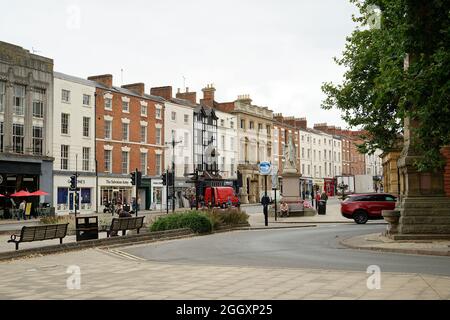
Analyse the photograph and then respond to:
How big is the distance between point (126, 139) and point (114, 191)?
5.91 meters

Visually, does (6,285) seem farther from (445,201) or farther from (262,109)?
(262,109)

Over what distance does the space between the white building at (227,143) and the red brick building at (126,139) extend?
13.9 metres

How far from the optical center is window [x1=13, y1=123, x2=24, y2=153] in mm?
44041

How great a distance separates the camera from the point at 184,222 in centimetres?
2484

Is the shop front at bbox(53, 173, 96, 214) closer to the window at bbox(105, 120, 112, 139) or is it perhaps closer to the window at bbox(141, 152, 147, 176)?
the window at bbox(105, 120, 112, 139)

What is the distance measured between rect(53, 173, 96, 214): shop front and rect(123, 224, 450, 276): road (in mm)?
29922

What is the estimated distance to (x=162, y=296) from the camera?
28.5ft

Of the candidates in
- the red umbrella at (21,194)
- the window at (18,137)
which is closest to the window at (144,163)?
the window at (18,137)

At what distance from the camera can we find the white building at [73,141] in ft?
159

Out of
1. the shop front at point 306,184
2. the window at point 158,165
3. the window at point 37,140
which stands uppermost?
the window at point 37,140

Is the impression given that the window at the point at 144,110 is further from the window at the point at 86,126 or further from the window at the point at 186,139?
the window at the point at 186,139

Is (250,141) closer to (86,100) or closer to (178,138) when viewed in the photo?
(178,138)

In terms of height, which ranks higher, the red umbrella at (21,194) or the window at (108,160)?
the window at (108,160)

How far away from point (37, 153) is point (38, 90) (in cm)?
570
